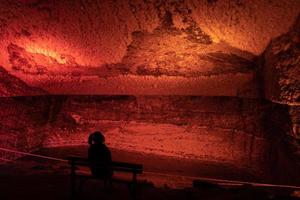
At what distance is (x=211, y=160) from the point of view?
5.00 metres

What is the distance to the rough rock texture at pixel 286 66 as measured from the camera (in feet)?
10.8

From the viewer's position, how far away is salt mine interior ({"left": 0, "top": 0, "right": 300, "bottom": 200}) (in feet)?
11.3

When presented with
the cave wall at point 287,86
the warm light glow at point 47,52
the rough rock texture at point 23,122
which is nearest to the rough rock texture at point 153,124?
the rough rock texture at point 23,122

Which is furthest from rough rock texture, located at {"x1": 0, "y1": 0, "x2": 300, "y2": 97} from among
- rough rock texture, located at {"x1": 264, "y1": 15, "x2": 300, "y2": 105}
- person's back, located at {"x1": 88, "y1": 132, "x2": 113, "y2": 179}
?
person's back, located at {"x1": 88, "y1": 132, "x2": 113, "y2": 179}

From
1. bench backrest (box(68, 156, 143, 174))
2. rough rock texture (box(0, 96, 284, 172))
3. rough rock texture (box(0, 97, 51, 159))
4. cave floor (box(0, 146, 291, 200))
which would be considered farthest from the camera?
rough rock texture (box(0, 97, 51, 159))

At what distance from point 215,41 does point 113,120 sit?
8.89 feet

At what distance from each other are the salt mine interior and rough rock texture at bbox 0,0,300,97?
0.8 inches

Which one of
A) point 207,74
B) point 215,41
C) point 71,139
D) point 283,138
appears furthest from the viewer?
point 71,139

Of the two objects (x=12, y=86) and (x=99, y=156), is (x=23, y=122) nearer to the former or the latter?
(x=12, y=86)

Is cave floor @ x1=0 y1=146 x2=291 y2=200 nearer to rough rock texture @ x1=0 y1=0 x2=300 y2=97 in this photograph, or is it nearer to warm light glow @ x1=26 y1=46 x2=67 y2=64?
rough rock texture @ x1=0 y1=0 x2=300 y2=97

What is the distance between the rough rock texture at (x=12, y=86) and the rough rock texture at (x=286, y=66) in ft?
15.2

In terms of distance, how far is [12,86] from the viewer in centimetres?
578

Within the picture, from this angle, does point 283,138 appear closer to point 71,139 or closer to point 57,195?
point 57,195

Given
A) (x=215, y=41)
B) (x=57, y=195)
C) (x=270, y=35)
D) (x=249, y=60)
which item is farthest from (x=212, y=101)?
(x=57, y=195)
